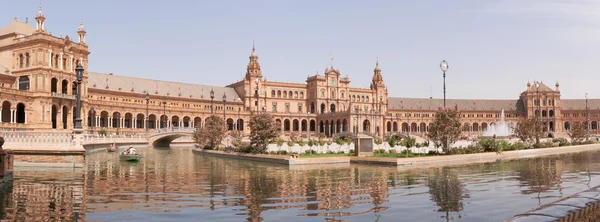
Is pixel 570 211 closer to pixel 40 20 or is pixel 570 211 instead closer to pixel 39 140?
pixel 39 140

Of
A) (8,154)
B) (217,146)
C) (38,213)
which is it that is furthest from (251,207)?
(217,146)

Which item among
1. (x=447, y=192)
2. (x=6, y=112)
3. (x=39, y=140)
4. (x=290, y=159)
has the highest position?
(x=6, y=112)

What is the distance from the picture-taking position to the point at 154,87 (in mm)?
103562

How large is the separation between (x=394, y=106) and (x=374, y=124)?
28.3 meters

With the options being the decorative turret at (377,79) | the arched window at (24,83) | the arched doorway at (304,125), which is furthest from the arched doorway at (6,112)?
the decorative turret at (377,79)

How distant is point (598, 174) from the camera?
22156mm

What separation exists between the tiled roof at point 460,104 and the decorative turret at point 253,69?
136 feet

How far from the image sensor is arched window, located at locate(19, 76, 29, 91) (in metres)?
64.6

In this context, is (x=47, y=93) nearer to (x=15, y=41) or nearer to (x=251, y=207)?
(x=15, y=41)

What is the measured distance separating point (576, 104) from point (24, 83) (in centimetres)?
14292

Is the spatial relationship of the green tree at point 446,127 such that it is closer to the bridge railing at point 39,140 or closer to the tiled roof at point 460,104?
the bridge railing at point 39,140

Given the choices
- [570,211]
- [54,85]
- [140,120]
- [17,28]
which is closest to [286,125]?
[140,120]

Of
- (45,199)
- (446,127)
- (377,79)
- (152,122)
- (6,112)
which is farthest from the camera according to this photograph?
(377,79)

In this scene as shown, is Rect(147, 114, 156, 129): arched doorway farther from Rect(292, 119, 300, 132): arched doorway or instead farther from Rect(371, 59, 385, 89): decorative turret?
Rect(371, 59, 385, 89): decorative turret
